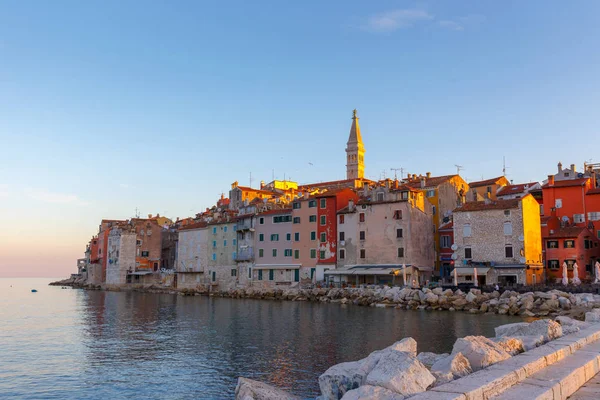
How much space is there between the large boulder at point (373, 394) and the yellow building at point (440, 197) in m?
49.2

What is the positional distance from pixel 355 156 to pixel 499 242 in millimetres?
80349

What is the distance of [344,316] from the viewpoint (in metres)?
36.1

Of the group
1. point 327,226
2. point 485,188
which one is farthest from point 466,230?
point 485,188

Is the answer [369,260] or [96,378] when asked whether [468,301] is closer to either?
[369,260]

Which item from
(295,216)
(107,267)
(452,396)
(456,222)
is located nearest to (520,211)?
(456,222)

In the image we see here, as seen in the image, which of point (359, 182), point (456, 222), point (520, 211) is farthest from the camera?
point (359, 182)

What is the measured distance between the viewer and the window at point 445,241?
181 feet

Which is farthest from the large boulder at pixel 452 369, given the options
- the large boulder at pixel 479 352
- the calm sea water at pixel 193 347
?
the calm sea water at pixel 193 347

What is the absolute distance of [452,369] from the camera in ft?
30.2

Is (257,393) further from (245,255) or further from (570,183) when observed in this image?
(245,255)

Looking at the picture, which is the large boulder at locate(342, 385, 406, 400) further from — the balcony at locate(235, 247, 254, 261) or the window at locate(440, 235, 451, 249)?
the balcony at locate(235, 247, 254, 261)

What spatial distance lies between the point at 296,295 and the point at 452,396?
48544 mm

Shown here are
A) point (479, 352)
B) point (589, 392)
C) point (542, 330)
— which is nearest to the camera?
point (589, 392)

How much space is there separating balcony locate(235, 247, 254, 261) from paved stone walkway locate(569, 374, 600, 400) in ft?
186
